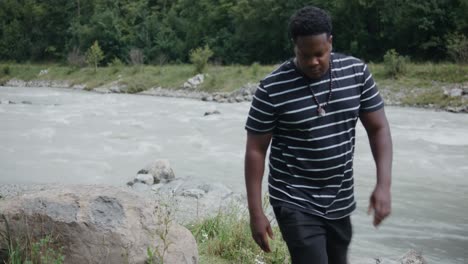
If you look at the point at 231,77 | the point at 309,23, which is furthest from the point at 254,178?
the point at 231,77

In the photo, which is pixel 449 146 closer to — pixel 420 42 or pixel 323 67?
pixel 323 67

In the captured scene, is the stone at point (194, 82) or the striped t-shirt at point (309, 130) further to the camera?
the stone at point (194, 82)

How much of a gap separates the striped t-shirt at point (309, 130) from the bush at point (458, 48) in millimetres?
26317

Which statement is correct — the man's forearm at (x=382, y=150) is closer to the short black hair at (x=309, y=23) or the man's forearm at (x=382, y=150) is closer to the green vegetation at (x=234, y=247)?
the short black hair at (x=309, y=23)

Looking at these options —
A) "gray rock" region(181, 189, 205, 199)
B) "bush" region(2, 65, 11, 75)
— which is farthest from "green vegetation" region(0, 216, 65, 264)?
"bush" region(2, 65, 11, 75)

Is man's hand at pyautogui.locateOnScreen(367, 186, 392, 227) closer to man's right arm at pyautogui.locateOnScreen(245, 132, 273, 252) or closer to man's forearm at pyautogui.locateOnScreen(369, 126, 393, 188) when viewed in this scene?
man's forearm at pyautogui.locateOnScreen(369, 126, 393, 188)

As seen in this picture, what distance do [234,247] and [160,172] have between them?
5413mm

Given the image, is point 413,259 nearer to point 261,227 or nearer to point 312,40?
point 261,227

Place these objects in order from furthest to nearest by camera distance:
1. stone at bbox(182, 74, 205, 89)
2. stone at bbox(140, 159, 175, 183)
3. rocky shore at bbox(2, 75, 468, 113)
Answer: stone at bbox(182, 74, 205, 89), rocky shore at bbox(2, 75, 468, 113), stone at bbox(140, 159, 175, 183)

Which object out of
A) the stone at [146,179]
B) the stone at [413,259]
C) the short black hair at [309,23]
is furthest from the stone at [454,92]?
the short black hair at [309,23]

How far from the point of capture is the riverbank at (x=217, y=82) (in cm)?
2267

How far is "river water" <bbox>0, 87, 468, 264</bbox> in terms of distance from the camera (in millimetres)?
7242

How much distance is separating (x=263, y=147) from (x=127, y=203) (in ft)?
4.45

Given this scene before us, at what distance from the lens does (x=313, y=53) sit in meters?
2.44
